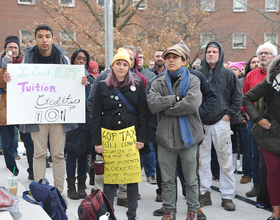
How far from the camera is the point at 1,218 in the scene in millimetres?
3117

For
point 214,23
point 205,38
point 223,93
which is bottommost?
point 223,93

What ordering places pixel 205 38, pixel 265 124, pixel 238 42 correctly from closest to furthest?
pixel 265 124 < pixel 205 38 < pixel 238 42

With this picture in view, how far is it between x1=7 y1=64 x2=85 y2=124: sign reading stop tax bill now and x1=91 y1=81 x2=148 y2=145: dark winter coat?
0.83 m

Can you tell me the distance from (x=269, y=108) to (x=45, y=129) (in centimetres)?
289

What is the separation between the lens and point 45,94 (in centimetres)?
482

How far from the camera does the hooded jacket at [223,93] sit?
15.9 ft

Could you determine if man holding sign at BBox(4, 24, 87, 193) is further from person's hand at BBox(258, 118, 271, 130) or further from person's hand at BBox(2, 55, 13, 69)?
person's hand at BBox(258, 118, 271, 130)

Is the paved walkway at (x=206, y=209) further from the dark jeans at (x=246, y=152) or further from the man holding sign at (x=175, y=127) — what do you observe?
the dark jeans at (x=246, y=152)

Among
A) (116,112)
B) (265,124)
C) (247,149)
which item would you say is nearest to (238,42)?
(247,149)

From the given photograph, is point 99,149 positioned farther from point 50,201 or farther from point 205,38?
point 205,38

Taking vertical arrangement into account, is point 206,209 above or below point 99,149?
below

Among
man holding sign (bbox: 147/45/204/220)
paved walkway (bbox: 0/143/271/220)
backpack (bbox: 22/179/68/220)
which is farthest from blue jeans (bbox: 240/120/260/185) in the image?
backpack (bbox: 22/179/68/220)

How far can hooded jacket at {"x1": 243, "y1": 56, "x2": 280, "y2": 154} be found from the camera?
421 cm

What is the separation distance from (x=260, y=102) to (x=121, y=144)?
76.0 inches
